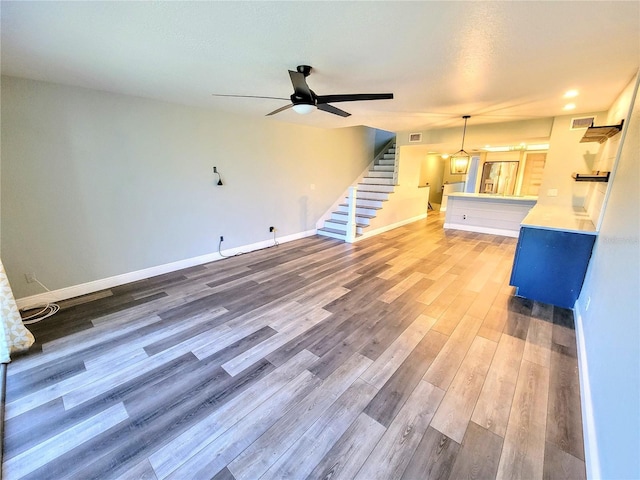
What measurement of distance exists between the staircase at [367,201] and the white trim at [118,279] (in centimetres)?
190

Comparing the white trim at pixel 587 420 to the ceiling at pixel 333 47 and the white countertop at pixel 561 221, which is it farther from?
the ceiling at pixel 333 47

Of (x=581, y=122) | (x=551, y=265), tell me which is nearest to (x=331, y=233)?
(x=551, y=265)

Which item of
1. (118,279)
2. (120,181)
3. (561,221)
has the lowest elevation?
(118,279)

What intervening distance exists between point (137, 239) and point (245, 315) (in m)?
2.04

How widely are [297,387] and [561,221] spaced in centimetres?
366

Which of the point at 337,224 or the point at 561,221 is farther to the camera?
the point at 337,224

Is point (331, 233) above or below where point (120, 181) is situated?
below

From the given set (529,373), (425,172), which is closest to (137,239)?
(529,373)

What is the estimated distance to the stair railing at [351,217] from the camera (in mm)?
5398

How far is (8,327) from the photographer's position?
6.82 ft

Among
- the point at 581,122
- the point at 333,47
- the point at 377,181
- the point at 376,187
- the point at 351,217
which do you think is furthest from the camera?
the point at 377,181

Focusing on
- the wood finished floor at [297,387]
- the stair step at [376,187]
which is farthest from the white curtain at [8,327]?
the stair step at [376,187]

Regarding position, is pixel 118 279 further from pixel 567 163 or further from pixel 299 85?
pixel 567 163

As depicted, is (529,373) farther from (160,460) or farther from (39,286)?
(39,286)
